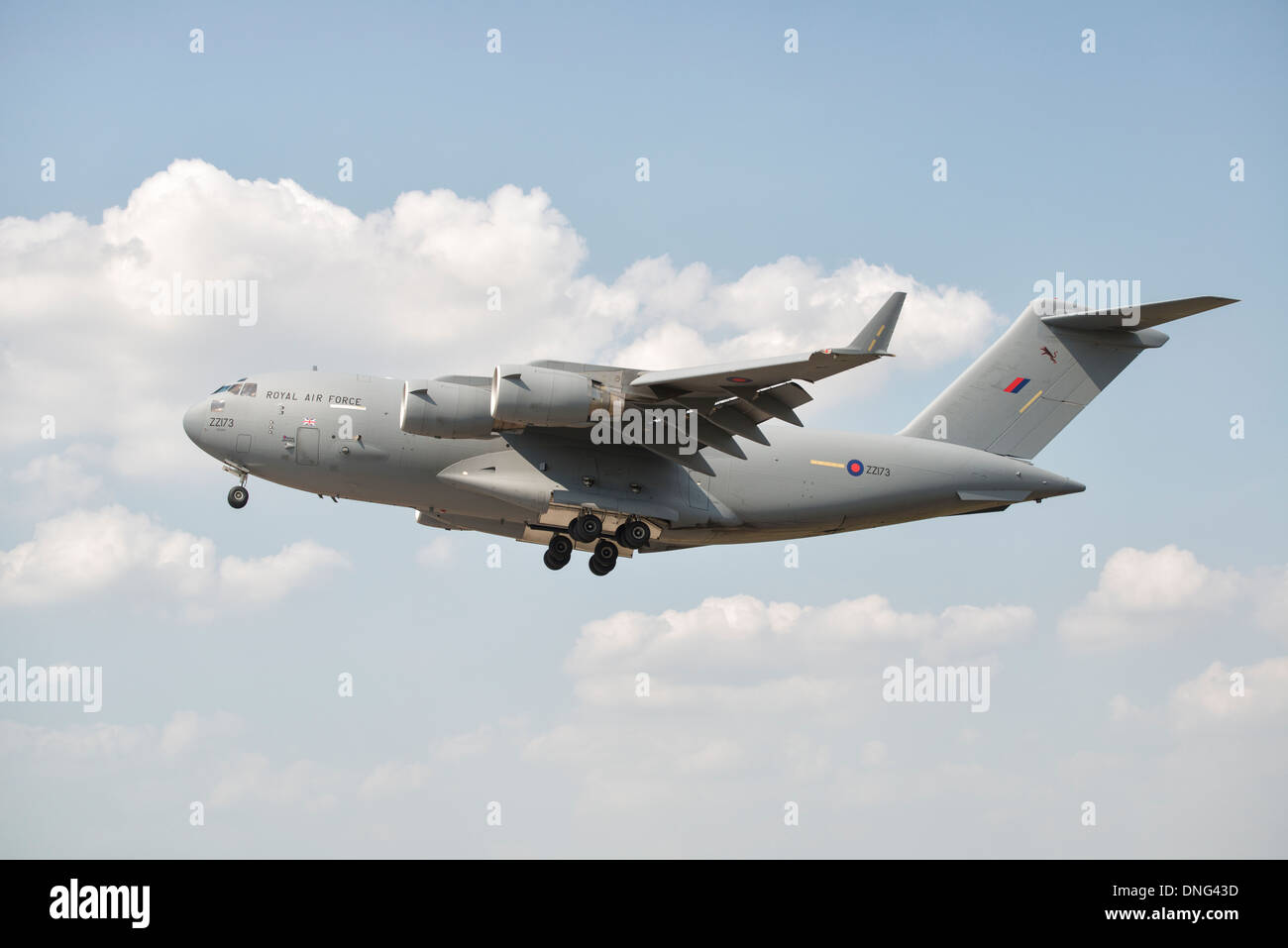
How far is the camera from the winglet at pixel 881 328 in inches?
552

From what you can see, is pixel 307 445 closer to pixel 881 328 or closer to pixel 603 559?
pixel 603 559

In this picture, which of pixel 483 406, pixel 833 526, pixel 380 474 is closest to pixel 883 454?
pixel 833 526

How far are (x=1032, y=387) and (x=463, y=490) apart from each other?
872cm

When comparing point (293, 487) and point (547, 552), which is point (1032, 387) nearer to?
point (547, 552)

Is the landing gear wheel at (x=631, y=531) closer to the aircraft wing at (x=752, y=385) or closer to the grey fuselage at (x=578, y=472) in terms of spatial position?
the grey fuselage at (x=578, y=472)

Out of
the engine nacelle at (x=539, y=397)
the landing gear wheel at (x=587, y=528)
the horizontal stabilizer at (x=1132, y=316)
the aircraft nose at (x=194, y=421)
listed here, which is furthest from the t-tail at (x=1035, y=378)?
the aircraft nose at (x=194, y=421)

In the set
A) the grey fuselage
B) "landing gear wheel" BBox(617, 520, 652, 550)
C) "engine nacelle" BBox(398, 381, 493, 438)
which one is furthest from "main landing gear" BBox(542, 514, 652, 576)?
"engine nacelle" BBox(398, 381, 493, 438)

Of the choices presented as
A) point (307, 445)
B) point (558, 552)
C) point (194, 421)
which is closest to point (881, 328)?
point (558, 552)

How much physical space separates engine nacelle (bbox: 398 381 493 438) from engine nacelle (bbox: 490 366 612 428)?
22 centimetres

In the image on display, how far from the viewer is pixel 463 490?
1641 cm

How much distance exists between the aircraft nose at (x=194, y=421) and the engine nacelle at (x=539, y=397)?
12.9 feet

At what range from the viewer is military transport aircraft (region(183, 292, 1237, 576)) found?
50.4ft

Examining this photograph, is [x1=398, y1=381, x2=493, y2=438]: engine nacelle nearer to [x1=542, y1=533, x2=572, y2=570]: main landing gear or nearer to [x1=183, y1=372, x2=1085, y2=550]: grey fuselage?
[x1=183, y1=372, x2=1085, y2=550]: grey fuselage

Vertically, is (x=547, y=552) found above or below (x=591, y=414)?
below
